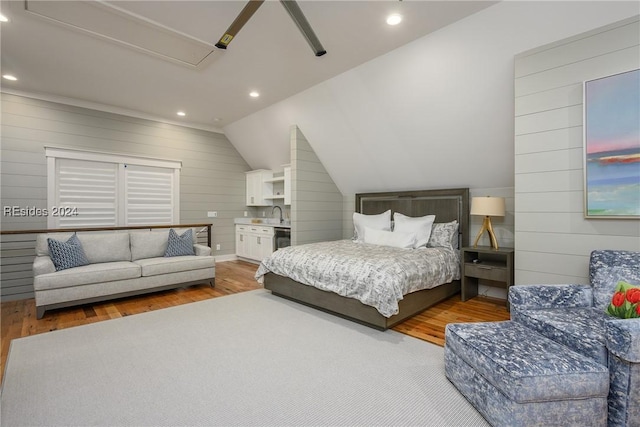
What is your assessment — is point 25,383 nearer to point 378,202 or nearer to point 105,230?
point 105,230

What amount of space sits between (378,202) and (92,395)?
173 inches

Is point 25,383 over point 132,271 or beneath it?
beneath

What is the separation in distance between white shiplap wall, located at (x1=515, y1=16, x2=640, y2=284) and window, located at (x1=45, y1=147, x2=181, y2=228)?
570cm

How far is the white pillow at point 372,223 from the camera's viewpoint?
4.64 meters

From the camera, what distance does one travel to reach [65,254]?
367cm

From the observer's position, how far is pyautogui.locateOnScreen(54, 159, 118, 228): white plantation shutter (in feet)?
15.4

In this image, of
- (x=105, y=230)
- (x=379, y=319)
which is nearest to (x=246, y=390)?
(x=379, y=319)

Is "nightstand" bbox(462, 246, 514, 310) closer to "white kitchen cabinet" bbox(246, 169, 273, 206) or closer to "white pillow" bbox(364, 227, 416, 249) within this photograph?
"white pillow" bbox(364, 227, 416, 249)

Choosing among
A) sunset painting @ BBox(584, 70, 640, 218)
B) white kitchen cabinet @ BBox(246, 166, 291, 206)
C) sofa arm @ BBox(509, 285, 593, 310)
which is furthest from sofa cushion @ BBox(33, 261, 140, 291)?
sunset painting @ BBox(584, 70, 640, 218)

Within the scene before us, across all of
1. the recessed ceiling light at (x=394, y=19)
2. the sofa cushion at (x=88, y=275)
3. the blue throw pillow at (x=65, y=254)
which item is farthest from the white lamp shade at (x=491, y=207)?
the blue throw pillow at (x=65, y=254)

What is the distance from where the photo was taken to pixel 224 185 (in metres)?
6.66

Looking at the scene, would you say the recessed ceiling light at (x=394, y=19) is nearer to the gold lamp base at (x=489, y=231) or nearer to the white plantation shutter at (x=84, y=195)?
the gold lamp base at (x=489, y=231)

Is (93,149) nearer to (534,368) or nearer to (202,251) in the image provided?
(202,251)

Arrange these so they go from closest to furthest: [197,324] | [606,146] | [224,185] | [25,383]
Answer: [25,383] → [606,146] → [197,324] → [224,185]
